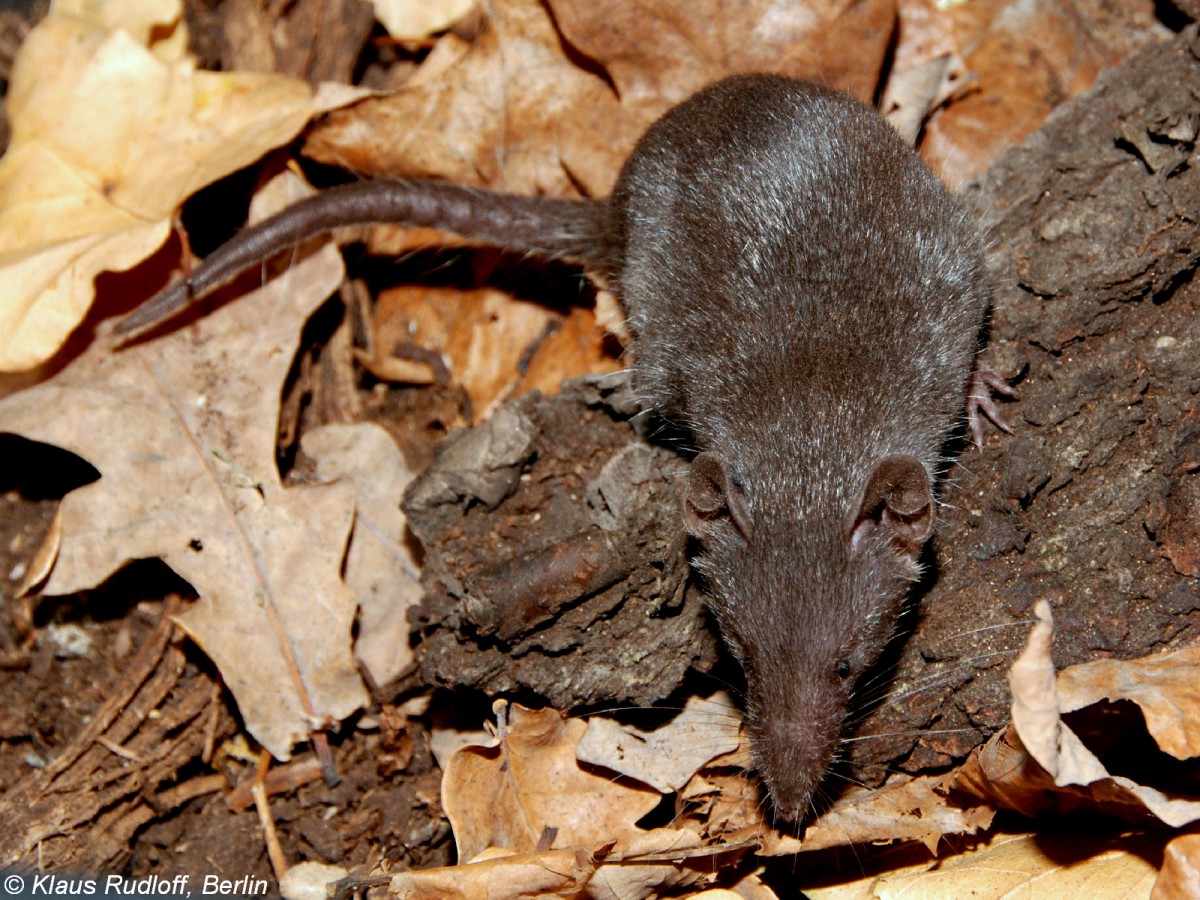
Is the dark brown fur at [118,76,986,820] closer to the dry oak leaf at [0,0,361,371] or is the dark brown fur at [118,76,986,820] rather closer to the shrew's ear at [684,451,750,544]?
the shrew's ear at [684,451,750,544]

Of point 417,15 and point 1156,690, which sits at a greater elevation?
point 417,15

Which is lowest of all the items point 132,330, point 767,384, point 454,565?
point 454,565

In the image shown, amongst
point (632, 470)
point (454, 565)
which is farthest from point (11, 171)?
point (632, 470)

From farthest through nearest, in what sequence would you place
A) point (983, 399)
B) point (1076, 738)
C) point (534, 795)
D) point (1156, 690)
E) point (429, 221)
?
point (429, 221)
point (983, 399)
point (534, 795)
point (1156, 690)
point (1076, 738)

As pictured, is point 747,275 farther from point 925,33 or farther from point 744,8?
point 925,33

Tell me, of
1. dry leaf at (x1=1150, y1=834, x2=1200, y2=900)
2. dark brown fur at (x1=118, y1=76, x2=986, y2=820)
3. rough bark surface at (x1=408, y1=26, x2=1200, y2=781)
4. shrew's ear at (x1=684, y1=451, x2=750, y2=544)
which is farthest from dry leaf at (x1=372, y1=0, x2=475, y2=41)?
dry leaf at (x1=1150, y1=834, x2=1200, y2=900)

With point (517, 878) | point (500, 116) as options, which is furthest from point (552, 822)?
point (500, 116)

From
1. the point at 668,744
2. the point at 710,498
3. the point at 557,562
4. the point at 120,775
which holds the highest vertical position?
the point at 710,498

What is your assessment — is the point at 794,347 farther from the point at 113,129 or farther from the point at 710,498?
the point at 113,129
